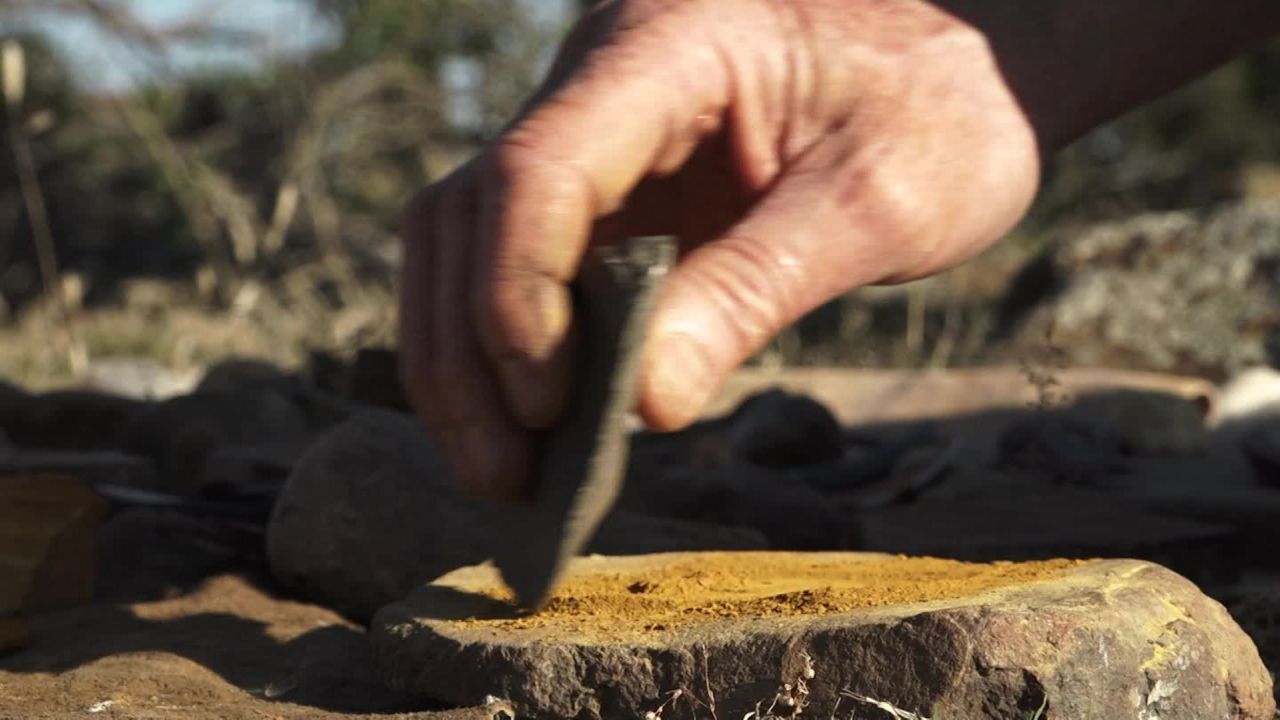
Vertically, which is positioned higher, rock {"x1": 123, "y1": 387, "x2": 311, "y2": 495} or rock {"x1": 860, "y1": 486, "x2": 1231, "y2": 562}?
rock {"x1": 860, "y1": 486, "x2": 1231, "y2": 562}

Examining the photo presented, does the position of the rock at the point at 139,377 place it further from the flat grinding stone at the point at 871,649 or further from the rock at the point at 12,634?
the flat grinding stone at the point at 871,649

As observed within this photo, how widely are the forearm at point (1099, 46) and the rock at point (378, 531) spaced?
3.43 ft

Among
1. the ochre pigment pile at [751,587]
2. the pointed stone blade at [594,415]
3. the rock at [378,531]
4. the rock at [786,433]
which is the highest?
the pointed stone blade at [594,415]

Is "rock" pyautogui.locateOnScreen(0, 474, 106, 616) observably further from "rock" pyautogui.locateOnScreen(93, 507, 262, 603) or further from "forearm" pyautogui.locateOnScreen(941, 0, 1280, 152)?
"forearm" pyautogui.locateOnScreen(941, 0, 1280, 152)

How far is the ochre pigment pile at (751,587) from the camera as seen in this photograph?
2.44m

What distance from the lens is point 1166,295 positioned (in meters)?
9.23

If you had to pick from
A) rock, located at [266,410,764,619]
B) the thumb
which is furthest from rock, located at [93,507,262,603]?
the thumb

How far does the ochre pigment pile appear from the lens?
244 centimetres

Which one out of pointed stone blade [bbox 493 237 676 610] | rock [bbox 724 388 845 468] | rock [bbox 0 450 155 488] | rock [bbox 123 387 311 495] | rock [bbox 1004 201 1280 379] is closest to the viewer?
pointed stone blade [bbox 493 237 676 610]

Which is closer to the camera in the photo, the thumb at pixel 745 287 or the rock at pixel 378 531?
the thumb at pixel 745 287

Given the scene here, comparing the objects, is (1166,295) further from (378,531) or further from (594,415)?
(594,415)

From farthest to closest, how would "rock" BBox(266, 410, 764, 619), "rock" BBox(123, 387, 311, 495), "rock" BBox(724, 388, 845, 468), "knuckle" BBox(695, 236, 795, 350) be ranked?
"rock" BBox(724, 388, 845, 468)
"rock" BBox(123, 387, 311, 495)
"rock" BBox(266, 410, 764, 619)
"knuckle" BBox(695, 236, 795, 350)

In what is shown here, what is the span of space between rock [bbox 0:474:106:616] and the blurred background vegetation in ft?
17.6

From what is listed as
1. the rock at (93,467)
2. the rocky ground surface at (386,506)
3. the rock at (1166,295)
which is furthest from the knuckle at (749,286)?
the rock at (1166,295)
